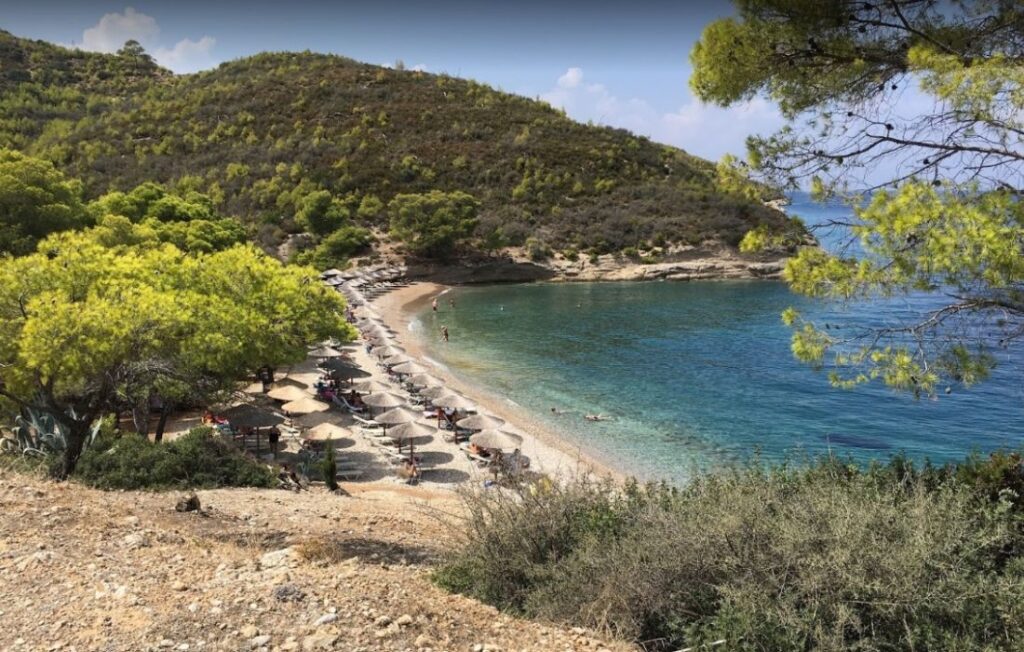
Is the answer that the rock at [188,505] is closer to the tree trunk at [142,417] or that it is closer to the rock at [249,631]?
the rock at [249,631]

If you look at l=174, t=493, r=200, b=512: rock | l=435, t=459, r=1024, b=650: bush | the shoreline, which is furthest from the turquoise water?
l=174, t=493, r=200, b=512: rock

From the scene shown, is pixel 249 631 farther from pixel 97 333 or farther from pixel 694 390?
pixel 694 390

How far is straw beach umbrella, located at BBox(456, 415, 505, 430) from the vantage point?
18.4 m

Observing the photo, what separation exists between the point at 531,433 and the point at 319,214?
153ft

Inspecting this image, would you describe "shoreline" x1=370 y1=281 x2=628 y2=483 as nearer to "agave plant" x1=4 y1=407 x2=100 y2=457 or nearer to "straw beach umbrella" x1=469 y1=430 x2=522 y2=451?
"straw beach umbrella" x1=469 y1=430 x2=522 y2=451

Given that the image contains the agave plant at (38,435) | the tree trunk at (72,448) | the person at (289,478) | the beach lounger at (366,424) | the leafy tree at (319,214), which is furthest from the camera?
the leafy tree at (319,214)

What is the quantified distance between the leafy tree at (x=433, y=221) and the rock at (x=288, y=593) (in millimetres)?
53589

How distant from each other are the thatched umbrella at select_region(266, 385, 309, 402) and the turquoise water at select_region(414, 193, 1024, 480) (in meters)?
8.27

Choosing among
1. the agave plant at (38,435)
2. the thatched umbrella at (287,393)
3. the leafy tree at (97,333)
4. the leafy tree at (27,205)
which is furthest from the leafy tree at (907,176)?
the leafy tree at (27,205)

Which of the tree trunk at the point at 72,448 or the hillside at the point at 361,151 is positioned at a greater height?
the hillside at the point at 361,151

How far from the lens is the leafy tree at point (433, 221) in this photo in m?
58.7

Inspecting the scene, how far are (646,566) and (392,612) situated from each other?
2231mm

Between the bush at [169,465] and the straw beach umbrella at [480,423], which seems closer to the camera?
the bush at [169,465]

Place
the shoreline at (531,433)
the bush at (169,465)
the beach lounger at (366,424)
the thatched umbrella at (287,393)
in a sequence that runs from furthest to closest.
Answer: the thatched umbrella at (287,393) < the beach lounger at (366,424) < the shoreline at (531,433) < the bush at (169,465)
